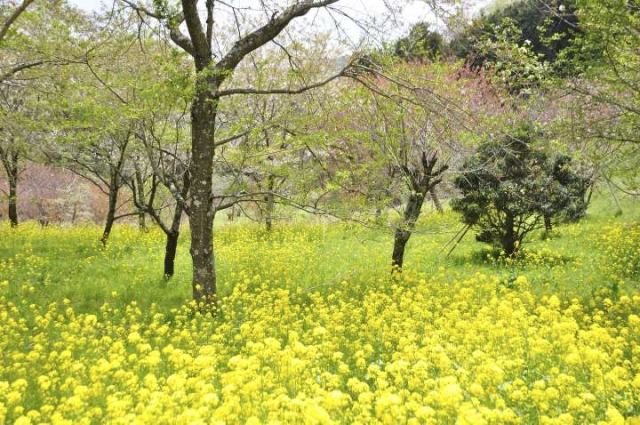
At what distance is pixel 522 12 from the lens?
30328 millimetres

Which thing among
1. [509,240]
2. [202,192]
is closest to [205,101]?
[202,192]

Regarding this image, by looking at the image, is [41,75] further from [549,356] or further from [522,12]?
[522,12]

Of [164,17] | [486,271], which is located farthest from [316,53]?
[164,17]

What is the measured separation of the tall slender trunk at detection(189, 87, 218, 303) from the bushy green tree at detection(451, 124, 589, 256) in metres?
7.16

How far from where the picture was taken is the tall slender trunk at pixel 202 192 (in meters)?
7.31

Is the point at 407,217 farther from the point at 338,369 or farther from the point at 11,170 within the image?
the point at 11,170

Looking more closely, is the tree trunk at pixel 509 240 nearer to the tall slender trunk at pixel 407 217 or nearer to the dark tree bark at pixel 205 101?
the tall slender trunk at pixel 407 217

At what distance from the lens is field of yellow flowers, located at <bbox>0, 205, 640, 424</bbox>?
3674mm

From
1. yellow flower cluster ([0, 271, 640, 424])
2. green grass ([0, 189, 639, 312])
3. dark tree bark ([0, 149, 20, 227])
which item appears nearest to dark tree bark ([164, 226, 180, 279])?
green grass ([0, 189, 639, 312])

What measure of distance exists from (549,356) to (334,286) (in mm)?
5185

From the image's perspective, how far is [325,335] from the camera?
19.2 ft

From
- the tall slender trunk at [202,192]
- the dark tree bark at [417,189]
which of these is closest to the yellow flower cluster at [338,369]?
the tall slender trunk at [202,192]

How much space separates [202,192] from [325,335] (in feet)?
11.3

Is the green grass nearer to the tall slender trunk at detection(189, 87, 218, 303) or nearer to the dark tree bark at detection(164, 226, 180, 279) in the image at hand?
the dark tree bark at detection(164, 226, 180, 279)
